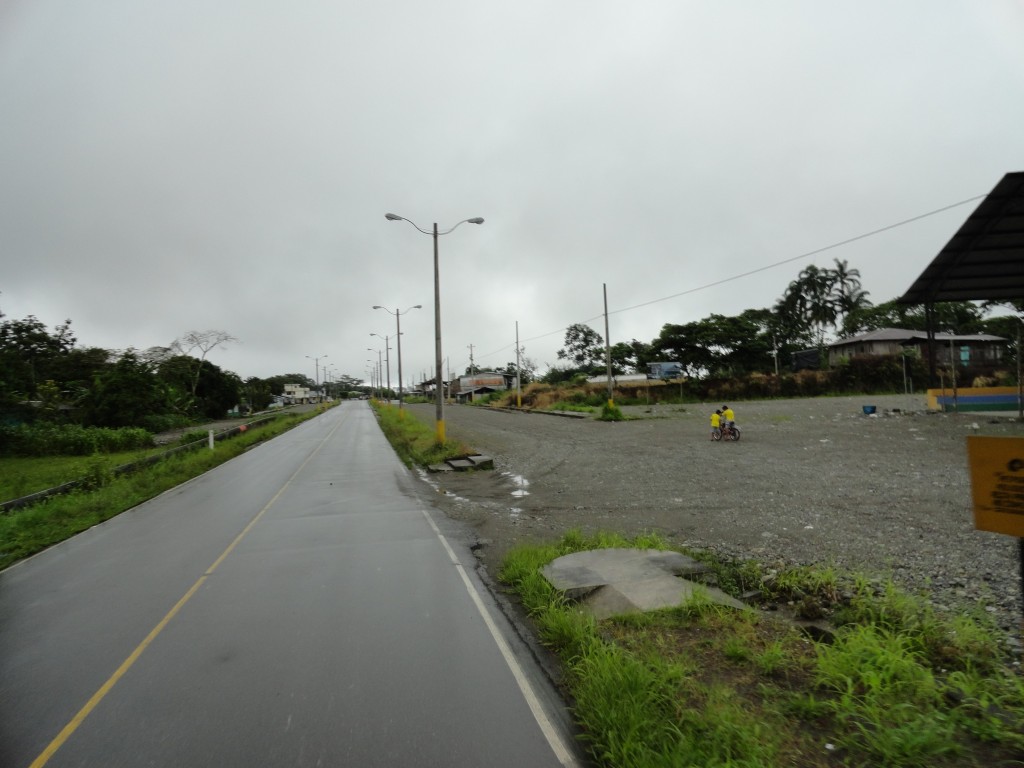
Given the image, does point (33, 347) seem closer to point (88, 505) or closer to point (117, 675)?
point (88, 505)

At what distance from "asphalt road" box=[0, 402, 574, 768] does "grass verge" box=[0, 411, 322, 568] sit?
3.30ft

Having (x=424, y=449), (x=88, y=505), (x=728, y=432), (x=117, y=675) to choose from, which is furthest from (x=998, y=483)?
(x=424, y=449)

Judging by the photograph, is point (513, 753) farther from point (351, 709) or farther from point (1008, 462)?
point (1008, 462)

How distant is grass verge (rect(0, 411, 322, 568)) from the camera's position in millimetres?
10359

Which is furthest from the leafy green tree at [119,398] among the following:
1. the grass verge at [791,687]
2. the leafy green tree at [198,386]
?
the grass verge at [791,687]

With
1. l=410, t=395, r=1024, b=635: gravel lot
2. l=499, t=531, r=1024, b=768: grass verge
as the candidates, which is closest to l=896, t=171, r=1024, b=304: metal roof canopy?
l=410, t=395, r=1024, b=635: gravel lot

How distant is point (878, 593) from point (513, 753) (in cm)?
411

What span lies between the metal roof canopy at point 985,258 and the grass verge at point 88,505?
2676 cm

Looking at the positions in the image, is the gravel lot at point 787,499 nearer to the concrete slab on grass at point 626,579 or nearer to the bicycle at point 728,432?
the bicycle at point 728,432

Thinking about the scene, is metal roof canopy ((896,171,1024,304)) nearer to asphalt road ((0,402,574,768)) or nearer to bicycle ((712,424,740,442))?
bicycle ((712,424,740,442))

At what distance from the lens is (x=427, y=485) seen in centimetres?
1563

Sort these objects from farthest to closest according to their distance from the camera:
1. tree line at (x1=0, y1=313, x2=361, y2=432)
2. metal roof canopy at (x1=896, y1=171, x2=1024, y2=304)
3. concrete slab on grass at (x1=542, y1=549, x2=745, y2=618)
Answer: tree line at (x1=0, y1=313, x2=361, y2=432)
metal roof canopy at (x1=896, y1=171, x2=1024, y2=304)
concrete slab on grass at (x1=542, y1=549, x2=745, y2=618)

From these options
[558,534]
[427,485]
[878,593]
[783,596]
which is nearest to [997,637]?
[878,593]

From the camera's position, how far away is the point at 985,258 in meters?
21.7
